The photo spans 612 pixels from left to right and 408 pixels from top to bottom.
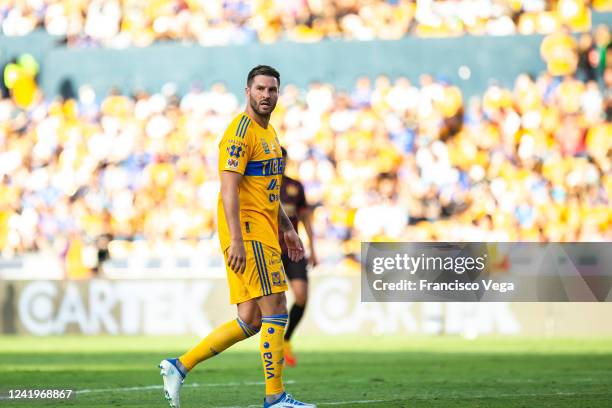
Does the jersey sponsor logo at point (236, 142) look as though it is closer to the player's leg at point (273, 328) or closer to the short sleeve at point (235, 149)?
the short sleeve at point (235, 149)

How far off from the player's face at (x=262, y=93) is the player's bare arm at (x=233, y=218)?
0.49 meters

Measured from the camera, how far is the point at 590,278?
53.0ft

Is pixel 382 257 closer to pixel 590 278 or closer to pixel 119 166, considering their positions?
pixel 590 278

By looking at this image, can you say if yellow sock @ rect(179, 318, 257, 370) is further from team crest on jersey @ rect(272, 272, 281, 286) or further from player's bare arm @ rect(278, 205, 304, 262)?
player's bare arm @ rect(278, 205, 304, 262)

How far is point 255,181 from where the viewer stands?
8117 millimetres

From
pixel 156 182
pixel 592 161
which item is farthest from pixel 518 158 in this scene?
pixel 156 182

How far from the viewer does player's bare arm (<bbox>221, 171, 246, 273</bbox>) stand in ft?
25.4

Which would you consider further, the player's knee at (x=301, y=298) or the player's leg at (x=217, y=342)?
the player's knee at (x=301, y=298)

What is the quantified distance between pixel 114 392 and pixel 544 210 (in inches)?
411

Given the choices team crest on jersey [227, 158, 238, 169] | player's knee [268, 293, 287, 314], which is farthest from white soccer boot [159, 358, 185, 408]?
team crest on jersey [227, 158, 238, 169]

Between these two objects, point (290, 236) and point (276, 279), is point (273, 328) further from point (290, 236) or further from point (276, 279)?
point (290, 236)

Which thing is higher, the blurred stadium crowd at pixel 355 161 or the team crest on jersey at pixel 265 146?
the blurred stadium crowd at pixel 355 161

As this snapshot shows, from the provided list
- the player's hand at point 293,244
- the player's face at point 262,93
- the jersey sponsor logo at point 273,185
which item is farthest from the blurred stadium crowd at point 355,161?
the player's face at point 262,93

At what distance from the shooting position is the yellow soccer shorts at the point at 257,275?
800 centimetres
